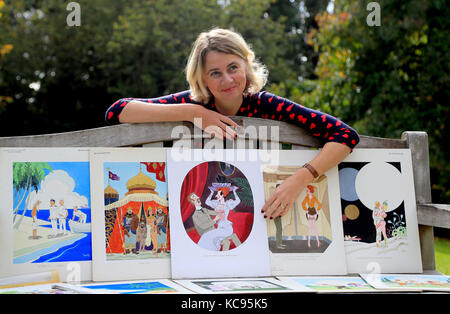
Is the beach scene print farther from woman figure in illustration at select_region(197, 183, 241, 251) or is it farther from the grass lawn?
the grass lawn

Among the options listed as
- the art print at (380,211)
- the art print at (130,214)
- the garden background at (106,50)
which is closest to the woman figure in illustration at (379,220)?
the art print at (380,211)

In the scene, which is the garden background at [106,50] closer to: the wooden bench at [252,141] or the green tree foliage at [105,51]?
the green tree foliage at [105,51]

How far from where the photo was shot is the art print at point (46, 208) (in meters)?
2.10

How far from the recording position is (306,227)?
7.50 ft

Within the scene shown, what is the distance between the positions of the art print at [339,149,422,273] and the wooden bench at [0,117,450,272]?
0.08 metres

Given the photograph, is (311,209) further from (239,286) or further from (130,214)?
(130,214)

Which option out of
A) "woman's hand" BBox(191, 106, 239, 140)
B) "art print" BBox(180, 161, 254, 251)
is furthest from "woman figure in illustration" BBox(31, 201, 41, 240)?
"woman's hand" BBox(191, 106, 239, 140)

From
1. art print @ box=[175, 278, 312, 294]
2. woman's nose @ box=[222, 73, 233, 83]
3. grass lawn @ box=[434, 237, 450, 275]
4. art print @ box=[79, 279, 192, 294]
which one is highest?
woman's nose @ box=[222, 73, 233, 83]

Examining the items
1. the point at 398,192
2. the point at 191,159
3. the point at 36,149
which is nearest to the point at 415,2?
the point at 398,192

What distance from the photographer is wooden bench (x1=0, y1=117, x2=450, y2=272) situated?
230 centimetres

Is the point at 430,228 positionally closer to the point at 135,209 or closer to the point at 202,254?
the point at 202,254

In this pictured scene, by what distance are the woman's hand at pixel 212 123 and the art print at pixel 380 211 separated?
55 cm

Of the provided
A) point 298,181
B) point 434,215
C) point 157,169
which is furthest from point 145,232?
point 434,215
